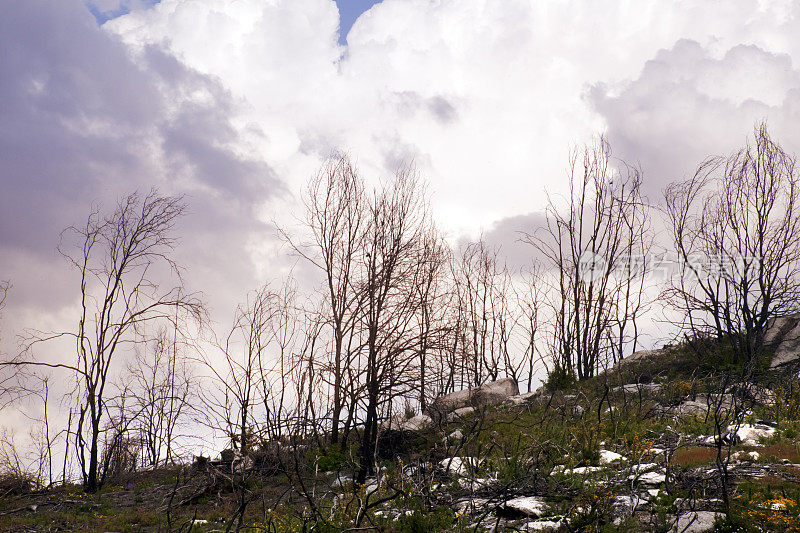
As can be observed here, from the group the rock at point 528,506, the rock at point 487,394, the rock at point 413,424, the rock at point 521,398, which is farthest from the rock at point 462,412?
the rock at point 528,506

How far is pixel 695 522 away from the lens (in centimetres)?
617

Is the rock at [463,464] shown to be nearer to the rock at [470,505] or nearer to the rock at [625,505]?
the rock at [470,505]

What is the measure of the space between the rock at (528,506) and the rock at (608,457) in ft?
7.55

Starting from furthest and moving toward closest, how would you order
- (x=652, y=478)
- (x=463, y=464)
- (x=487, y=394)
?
(x=487, y=394) < (x=463, y=464) < (x=652, y=478)

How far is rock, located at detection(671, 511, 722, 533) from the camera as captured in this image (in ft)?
19.6

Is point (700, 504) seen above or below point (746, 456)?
below

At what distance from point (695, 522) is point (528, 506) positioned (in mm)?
2036

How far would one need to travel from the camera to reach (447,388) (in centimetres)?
2416

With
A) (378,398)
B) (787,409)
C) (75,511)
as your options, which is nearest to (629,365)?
(787,409)

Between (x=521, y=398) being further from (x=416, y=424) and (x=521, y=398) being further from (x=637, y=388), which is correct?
(x=416, y=424)

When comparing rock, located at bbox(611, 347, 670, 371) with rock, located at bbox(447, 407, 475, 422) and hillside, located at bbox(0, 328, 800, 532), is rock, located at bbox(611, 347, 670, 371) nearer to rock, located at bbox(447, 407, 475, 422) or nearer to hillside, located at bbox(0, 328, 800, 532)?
hillside, located at bbox(0, 328, 800, 532)

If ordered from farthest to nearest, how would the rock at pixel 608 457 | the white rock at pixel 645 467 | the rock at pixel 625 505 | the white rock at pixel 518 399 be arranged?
the white rock at pixel 518 399, the rock at pixel 608 457, the white rock at pixel 645 467, the rock at pixel 625 505

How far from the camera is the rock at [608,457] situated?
30.2 ft

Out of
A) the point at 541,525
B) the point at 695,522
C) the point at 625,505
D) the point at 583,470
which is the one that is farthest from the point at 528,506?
the point at 695,522
